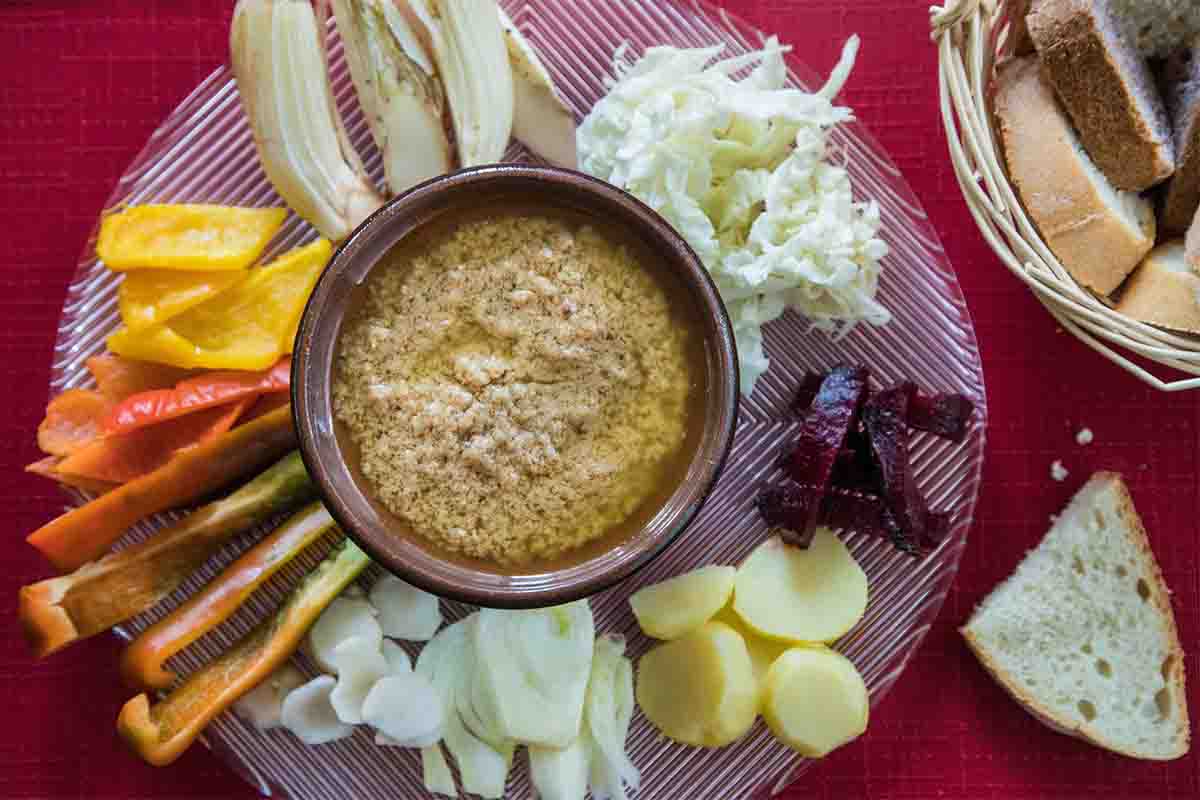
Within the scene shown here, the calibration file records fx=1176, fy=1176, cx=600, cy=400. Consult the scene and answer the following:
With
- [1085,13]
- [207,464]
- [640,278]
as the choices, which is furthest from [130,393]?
[1085,13]

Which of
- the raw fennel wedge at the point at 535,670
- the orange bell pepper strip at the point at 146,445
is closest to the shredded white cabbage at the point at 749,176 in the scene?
the raw fennel wedge at the point at 535,670

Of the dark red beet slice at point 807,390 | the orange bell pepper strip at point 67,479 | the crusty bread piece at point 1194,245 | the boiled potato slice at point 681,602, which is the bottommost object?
the boiled potato slice at point 681,602

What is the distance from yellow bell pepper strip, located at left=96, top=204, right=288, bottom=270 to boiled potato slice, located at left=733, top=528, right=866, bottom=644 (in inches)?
45.6

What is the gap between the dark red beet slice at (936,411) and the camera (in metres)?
2.30

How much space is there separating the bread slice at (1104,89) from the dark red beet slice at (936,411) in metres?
0.51

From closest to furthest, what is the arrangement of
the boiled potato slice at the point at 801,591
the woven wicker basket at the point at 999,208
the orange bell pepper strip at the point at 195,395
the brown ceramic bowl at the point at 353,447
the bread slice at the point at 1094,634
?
the brown ceramic bowl at the point at 353,447 → the woven wicker basket at the point at 999,208 → the orange bell pepper strip at the point at 195,395 → the boiled potato slice at the point at 801,591 → the bread slice at the point at 1094,634

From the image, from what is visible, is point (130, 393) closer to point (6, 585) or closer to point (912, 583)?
point (6, 585)

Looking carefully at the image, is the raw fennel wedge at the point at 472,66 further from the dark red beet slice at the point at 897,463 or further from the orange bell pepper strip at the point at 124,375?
the dark red beet slice at the point at 897,463

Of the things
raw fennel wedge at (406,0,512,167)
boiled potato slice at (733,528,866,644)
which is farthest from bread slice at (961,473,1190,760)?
raw fennel wedge at (406,0,512,167)

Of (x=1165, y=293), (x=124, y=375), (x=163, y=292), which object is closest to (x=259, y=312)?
(x=163, y=292)

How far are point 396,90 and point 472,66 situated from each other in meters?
0.15

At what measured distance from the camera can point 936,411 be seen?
2.31m

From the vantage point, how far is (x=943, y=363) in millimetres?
2395

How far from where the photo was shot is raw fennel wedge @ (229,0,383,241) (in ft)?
7.28
